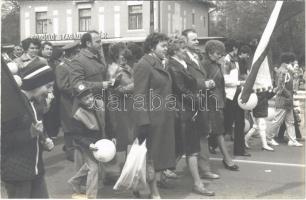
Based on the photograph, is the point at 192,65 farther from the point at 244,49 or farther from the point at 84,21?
the point at 84,21

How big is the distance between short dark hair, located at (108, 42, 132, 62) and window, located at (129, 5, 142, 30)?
21736mm

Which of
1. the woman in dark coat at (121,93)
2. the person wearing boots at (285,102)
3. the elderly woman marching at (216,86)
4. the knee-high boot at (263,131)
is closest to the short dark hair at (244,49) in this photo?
the person wearing boots at (285,102)

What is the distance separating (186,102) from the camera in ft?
18.5

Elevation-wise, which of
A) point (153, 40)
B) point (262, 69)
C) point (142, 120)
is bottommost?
point (142, 120)

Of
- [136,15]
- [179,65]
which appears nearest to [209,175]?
[179,65]

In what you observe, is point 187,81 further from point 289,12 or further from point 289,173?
point 289,173

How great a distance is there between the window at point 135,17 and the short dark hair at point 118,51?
2174 cm

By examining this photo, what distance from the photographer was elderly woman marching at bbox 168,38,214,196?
555cm

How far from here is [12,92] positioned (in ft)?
10.8

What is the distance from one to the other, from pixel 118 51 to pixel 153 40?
30.1 inches

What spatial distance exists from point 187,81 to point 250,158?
99.4 inches

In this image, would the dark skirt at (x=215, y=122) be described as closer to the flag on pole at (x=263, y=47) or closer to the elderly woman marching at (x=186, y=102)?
the elderly woman marching at (x=186, y=102)

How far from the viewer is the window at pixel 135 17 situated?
1110 inches

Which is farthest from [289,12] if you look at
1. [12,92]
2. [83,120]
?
[12,92]
